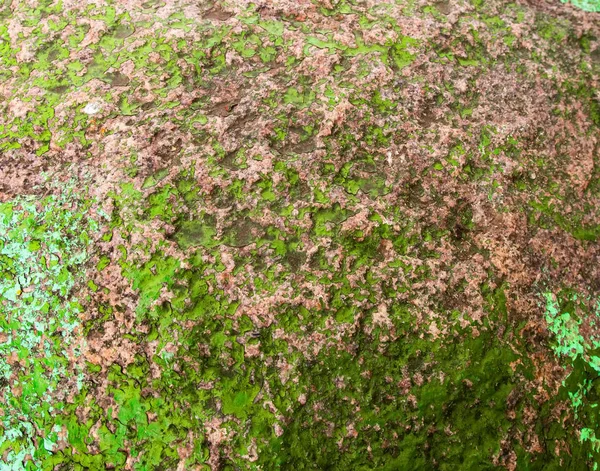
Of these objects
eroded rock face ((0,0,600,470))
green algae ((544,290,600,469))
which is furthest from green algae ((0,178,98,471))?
green algae ((544,290,600,469))

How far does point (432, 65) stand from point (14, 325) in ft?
5.30

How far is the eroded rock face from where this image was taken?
155cm

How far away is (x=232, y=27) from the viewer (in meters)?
2.13

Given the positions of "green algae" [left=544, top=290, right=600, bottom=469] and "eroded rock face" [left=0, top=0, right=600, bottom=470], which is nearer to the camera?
"eroded rock face" [left=0, top=0, right=600, bottom=470]

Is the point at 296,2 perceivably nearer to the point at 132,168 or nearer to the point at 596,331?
the point at 132,168

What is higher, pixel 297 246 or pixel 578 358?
pixel 297 246

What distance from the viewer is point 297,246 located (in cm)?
168

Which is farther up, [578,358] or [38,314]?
[38,314]

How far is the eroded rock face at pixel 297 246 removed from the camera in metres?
1.55

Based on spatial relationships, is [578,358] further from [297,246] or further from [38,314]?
[38,314]

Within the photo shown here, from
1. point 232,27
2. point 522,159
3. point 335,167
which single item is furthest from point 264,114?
point 522,159

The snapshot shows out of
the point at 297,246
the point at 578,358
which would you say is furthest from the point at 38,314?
the point at 578,358

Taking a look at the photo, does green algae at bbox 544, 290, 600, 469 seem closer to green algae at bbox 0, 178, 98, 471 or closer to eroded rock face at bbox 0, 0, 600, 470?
eroded rock face at bbox 0, 0, 600, 470

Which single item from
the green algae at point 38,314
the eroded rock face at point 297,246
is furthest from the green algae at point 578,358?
the green algae at point 38,314
